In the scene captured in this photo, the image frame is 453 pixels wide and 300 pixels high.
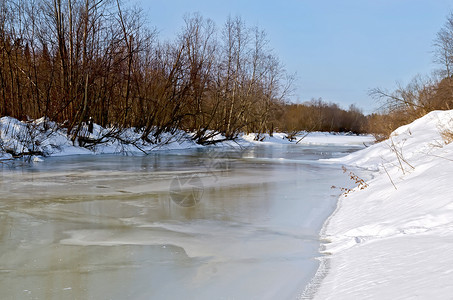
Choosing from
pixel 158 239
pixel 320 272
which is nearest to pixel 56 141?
pixel 158 239

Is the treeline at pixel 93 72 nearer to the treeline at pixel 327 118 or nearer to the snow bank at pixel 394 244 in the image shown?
the snow bank at pixel 394 244

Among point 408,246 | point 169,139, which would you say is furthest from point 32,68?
point 408,246

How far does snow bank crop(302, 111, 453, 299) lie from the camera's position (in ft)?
5.63

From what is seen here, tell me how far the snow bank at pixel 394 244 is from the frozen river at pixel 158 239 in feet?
0.64

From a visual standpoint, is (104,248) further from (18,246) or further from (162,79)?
(162,79)

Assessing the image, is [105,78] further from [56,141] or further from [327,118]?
[327,118]

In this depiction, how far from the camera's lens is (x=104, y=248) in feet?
10.0

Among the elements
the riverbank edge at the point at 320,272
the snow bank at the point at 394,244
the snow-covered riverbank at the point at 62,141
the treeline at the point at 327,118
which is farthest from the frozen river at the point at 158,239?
the treeline at the point at 327,118

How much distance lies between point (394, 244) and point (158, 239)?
1.96m

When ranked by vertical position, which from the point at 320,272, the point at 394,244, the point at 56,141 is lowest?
the point at 320,272

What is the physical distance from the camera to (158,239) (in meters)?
3.33

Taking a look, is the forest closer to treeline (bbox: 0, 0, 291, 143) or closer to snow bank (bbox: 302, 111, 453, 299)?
treeline (bbox: 0, 0, 291, 143)

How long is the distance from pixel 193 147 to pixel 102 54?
286 inches

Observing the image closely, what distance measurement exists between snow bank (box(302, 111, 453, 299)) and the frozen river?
0.64 feet
